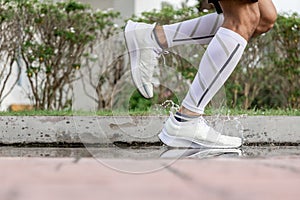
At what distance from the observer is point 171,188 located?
1332 mm

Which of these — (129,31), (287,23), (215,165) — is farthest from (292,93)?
(215,165)

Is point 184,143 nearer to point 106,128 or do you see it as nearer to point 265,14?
point 265,14

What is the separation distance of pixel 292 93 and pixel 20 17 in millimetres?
3182

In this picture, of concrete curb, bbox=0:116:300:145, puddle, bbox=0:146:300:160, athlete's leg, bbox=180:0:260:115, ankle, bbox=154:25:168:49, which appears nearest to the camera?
puddle, bbox=0:146:300:160

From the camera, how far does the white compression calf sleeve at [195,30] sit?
3035 mm

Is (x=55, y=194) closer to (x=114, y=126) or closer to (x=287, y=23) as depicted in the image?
(x=114, y=126)

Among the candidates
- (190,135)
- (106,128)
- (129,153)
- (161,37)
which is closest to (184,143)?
(190,135)

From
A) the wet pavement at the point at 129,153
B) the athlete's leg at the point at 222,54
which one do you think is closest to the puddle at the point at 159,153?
the wet pavement at the point at 129,153

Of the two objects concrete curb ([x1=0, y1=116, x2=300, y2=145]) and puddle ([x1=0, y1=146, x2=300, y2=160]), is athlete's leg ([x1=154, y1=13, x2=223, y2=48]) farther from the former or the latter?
concrete curb ([x1=0, y1=116, x2=300, y2=145])

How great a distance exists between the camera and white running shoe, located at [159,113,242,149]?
2.88 metres

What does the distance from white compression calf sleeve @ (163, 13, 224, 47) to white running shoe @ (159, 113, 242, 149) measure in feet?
1.28

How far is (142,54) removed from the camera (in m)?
2.97

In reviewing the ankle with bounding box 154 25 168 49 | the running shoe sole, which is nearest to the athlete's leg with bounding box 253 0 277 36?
the ankle with bounding box 154 25 168 49

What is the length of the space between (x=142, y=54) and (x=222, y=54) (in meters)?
0.41
